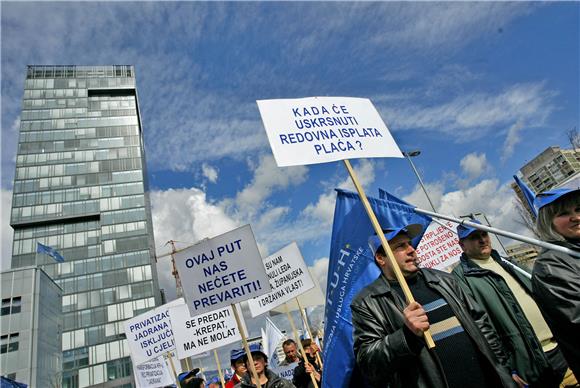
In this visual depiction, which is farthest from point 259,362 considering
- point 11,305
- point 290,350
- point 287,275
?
point 11,305

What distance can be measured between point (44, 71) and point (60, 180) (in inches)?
1111

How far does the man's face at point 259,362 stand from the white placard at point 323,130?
282 cm

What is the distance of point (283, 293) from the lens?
7004 mm

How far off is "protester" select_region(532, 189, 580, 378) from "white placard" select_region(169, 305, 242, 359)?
17.8ft

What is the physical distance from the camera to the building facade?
33969 mm

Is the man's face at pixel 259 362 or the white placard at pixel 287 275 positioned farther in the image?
the white placard at pixel 287 275

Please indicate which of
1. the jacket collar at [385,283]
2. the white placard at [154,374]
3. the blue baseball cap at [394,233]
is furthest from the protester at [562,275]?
the white placard at [154,374]

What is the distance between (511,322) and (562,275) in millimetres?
1198

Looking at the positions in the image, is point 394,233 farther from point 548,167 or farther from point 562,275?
point 548,167

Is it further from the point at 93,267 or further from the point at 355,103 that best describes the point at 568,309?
the point at 93,267

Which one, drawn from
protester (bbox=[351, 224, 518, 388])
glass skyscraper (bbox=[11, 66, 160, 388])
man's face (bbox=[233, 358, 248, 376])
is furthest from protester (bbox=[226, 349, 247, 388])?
glass skyscraper (bbox=[11, 66, 160, 388])

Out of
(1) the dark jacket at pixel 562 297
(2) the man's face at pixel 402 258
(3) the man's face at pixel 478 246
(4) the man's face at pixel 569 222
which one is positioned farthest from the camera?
(3) the man's face at pixel 478 246

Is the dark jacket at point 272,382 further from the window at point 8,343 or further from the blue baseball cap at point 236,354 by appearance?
the window at point 8,343

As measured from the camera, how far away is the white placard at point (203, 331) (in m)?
6.62
